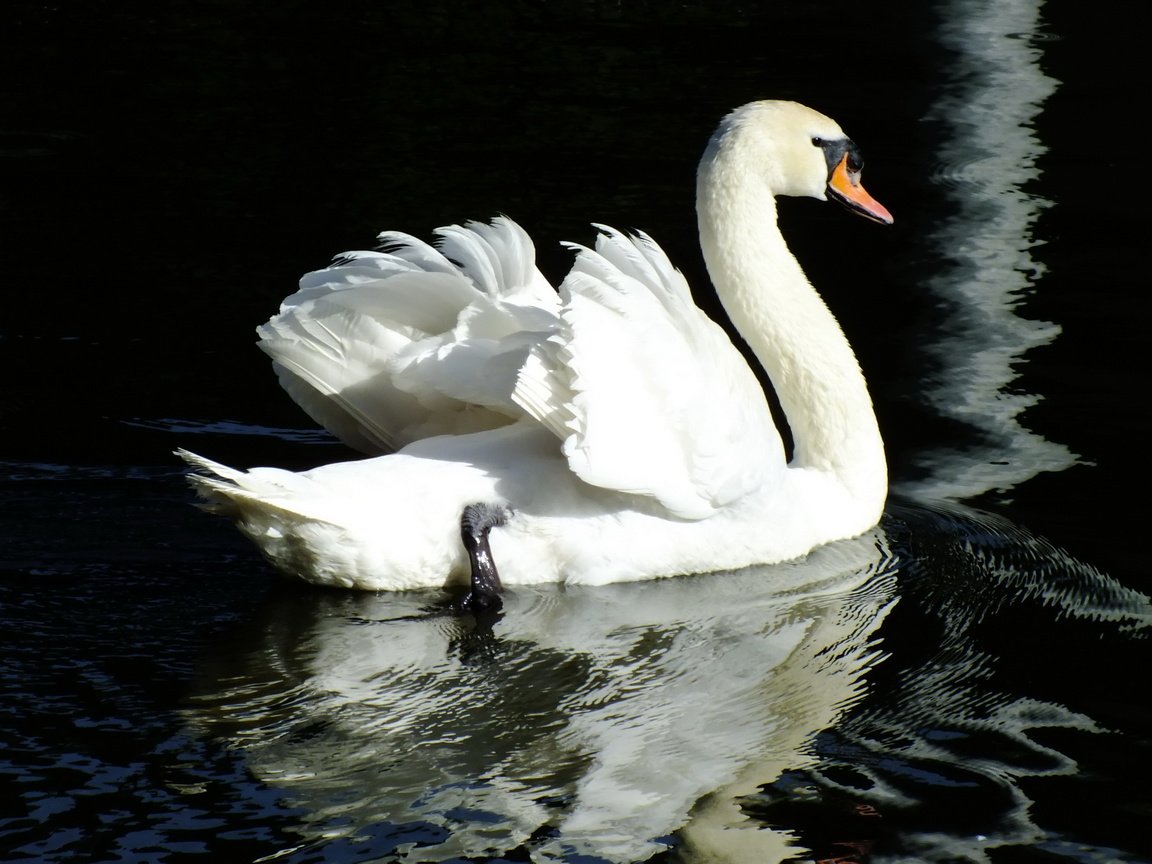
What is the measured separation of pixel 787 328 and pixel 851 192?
690mm

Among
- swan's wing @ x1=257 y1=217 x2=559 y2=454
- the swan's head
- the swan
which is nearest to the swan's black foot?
the swan

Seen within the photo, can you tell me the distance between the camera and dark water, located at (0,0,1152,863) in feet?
14.3

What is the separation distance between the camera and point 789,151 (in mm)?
6641

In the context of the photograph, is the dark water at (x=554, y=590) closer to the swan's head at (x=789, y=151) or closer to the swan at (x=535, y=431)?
the swan at (x=535, y=431)

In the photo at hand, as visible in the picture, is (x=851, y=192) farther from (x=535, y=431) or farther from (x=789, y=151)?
(x=535, y=431)

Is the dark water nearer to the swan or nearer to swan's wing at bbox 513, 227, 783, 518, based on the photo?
the swan

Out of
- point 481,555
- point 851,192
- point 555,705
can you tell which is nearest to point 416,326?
point 481,555

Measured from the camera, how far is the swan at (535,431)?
5438 mm

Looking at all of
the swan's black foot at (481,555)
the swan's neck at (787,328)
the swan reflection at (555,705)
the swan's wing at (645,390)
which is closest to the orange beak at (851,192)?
the swan's neck at (787,328)

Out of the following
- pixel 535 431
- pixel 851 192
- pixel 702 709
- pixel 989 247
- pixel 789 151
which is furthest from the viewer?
pixel 989 247

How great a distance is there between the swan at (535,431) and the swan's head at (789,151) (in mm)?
17

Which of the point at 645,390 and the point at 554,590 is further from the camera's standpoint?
the point at 554,590

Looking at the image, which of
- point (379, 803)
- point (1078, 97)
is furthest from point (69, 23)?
point (379, 803)

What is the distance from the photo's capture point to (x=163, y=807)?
423cm
